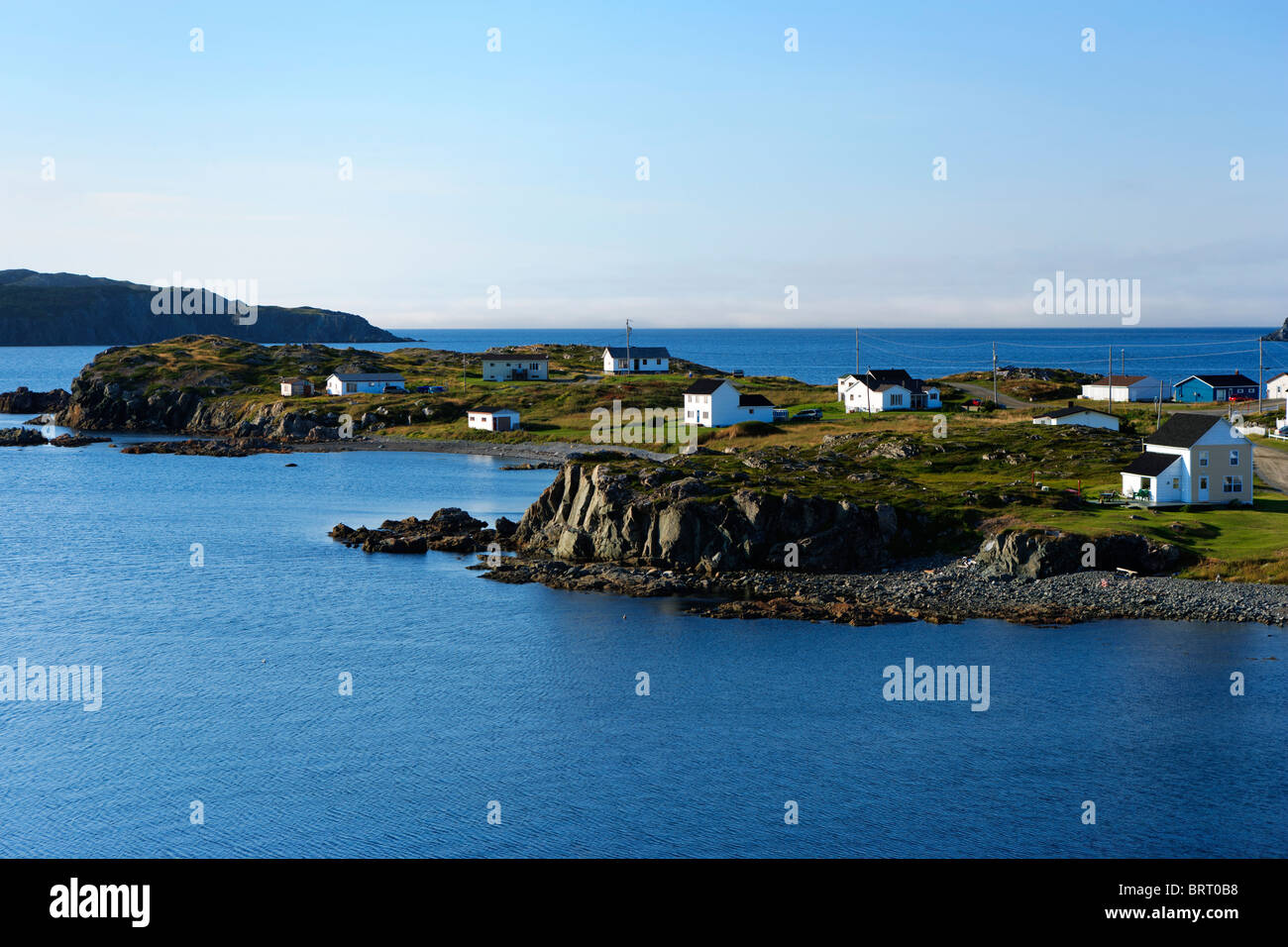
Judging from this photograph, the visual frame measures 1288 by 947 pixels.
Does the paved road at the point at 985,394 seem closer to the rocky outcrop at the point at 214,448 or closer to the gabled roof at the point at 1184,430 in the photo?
the gabled roof at the point at 1184,430

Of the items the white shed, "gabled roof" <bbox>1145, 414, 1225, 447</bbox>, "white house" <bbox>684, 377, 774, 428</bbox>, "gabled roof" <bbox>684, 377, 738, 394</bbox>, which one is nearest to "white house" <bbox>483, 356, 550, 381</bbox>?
"gabled roof" <bbox>684, 377, 738, 394</bbox>

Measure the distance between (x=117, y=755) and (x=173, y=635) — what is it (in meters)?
17.9

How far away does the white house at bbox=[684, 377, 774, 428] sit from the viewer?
391ft

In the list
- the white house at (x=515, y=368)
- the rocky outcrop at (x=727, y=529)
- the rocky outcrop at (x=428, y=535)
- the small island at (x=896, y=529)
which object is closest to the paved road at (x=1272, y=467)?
the small island at (x=896, y=529)

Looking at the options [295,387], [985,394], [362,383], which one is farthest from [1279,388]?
[295,387]

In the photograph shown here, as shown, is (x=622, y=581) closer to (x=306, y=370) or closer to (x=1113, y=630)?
(x=1113, y=630)

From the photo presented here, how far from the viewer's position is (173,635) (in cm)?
5928

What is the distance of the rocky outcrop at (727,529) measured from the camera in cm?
6606

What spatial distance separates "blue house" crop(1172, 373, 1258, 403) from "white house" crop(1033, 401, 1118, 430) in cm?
4019

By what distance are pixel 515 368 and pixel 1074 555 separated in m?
125

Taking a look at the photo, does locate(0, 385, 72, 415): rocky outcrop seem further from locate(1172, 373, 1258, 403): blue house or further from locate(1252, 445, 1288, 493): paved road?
locate(1252, 445, 1288, 493): paved road

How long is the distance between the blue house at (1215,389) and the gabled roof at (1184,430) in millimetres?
72810
